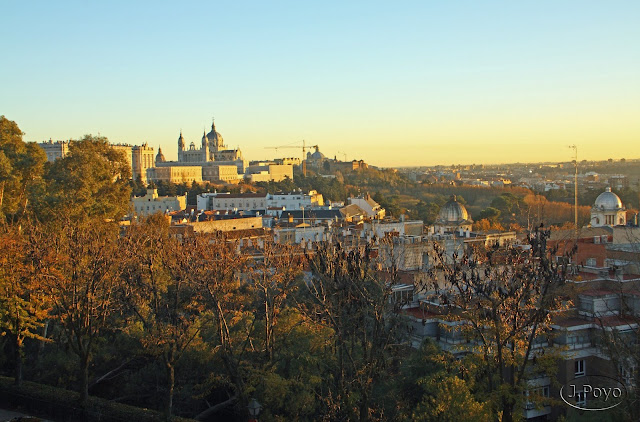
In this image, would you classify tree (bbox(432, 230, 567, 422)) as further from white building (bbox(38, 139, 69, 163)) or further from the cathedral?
the cathedral

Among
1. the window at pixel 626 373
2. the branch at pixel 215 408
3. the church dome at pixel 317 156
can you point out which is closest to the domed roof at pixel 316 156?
the church dome at pixel 317 156

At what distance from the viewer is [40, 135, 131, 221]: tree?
22266mm

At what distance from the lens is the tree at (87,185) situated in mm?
22266

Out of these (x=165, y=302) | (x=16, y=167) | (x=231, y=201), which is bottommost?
(x=231, y=201)

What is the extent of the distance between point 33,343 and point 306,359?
7915mm

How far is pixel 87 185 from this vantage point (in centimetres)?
2323

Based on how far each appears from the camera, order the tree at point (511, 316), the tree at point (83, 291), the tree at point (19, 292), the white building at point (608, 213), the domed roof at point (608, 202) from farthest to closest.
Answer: the domed roof at point (608, 202) → the white building at point (608, 213) → the tree at point (19, 292) → the tree at point (83, 291) → the tree at point (511, 316)

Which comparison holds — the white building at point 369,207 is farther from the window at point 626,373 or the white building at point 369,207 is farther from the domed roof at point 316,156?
the domed roof at point 316,156

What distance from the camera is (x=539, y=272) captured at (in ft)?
36.0

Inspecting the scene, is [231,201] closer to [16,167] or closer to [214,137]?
[16,167]

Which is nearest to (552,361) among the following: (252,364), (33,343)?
(252,364)

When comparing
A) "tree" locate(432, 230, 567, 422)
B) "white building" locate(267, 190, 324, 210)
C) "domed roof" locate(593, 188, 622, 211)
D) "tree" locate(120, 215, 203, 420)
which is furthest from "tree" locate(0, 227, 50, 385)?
"white building" locate(267, 190, 324, 210)

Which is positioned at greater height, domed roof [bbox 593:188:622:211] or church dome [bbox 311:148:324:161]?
church dome [bbox 311:148:324:161]

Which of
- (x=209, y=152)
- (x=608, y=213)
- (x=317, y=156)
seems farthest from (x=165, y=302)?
(x=317, y=156)
